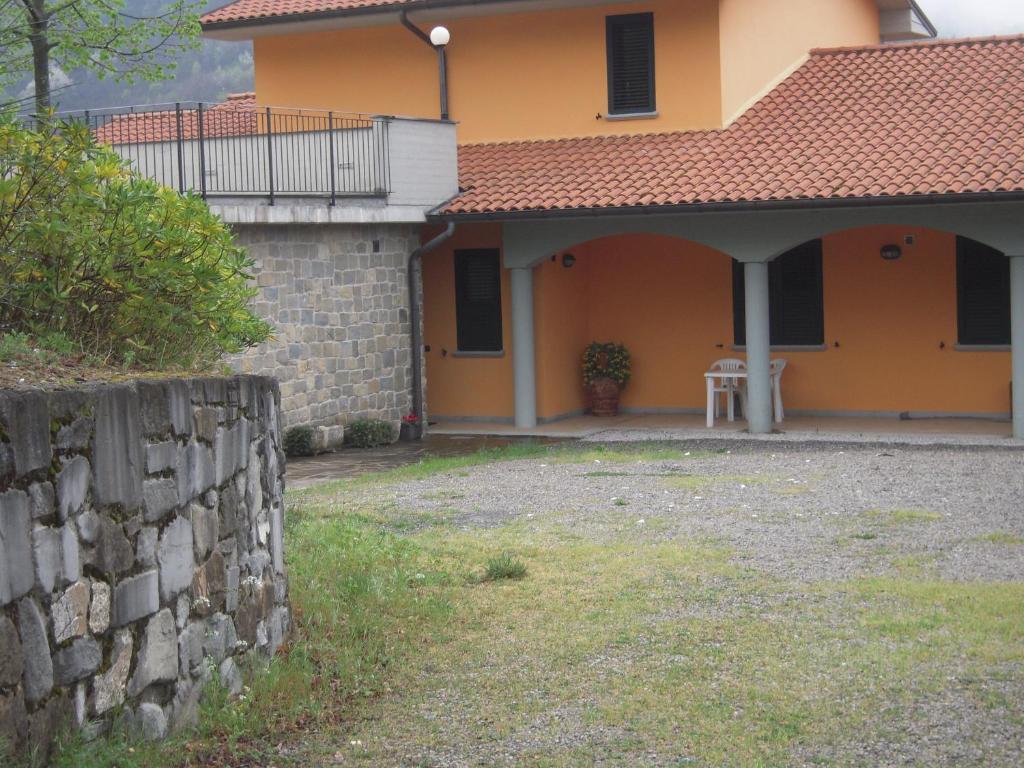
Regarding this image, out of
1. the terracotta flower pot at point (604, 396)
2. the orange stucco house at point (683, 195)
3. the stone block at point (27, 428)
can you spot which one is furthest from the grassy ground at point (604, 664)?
the terracotta flower pot at point (604, 396)

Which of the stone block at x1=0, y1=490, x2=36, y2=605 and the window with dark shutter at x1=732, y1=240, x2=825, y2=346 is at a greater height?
the window with dark shutter at x1=732, y1=240, x2=825, y2=346

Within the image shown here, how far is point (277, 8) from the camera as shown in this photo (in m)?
20.5

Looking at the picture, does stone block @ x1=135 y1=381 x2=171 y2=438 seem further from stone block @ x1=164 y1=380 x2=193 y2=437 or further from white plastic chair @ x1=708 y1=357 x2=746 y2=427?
white plastic chair @ x1=708 y1=357 x2=746 y2=427

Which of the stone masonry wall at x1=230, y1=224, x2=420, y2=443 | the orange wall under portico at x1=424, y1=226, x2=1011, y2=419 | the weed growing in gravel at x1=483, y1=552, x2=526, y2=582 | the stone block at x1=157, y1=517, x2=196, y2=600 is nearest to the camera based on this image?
the stone block at x1=157, y1=517, x2=196, y2=600

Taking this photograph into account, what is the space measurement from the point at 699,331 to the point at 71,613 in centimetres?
1578

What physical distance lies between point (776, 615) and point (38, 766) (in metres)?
4.42

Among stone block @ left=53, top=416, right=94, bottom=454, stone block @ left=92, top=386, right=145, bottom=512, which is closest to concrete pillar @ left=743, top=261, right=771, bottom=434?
stone block @ left=92, top=386, right=145, bottom=512

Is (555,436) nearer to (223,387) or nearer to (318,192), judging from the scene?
(318,192)

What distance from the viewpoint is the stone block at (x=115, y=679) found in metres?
4.68

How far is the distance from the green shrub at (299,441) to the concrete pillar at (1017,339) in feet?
26.8

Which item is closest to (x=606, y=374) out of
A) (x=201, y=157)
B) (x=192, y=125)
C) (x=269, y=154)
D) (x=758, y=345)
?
(x=758, y=345)

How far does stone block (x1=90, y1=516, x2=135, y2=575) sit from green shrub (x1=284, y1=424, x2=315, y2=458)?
454 inches

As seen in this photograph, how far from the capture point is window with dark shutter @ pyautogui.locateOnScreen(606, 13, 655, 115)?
1923 cm

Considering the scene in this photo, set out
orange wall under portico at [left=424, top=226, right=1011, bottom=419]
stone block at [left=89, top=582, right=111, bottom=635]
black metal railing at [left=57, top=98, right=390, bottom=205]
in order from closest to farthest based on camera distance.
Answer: stone block at [left=89, top=582, right=111, bottom=635]
black metal railing at [left=57, top=98, right=390, bottom=205]
orange wall under portico at [left=424, top=226, right=1011, bottom=419]
